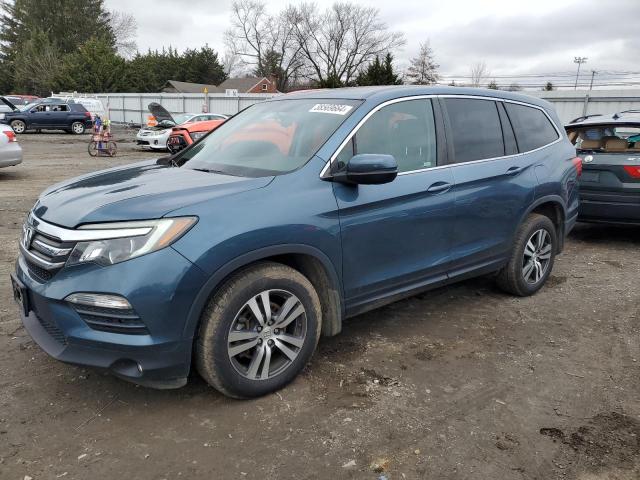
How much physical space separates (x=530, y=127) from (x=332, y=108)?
7.07 ft

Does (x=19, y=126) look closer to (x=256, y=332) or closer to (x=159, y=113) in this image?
(x=159, y=113)

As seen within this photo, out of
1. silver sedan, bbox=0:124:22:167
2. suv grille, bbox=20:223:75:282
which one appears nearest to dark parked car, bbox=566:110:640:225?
suv grille, bbox=20:223:75:282

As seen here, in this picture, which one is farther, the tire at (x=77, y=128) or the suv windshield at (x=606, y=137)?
the tire at (x=77, y=128)

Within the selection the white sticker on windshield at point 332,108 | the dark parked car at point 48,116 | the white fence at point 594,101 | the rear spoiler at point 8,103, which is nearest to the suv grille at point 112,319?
the white sticker on windshield at point 332,108

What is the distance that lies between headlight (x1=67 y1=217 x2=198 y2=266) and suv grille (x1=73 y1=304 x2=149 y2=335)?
232 millimetres

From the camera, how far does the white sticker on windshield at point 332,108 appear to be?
3531 mm

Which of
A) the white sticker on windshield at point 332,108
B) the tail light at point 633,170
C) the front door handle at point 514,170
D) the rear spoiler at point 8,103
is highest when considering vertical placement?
the rear spoiler at point 8,103

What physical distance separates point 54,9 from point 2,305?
238 ft

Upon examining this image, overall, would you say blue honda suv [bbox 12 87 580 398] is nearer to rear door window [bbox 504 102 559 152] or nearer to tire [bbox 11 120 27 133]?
rear door window [bbox 504 102 559 152]

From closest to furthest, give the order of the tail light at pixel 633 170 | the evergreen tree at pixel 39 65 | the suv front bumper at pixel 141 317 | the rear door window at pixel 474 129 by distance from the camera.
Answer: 1. the suv front bumper at pixel 141 317
2. the rear door window at pixel 474 129
3. the tail light at pixel 633 170
4. the evergreen tree at pixel 39 65

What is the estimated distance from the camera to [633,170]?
6.39 m

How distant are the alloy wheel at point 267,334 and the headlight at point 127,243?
1.88ft

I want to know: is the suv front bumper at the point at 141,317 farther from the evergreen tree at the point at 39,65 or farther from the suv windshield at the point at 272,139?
the evergreen tree at the point at 39,65

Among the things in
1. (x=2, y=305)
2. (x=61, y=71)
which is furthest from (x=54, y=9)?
(x=2, y=305)
